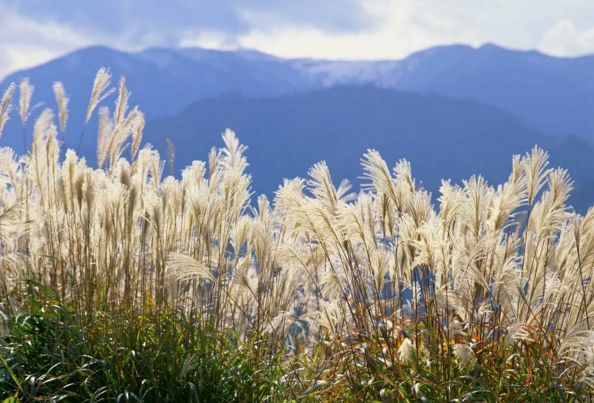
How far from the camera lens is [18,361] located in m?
2.74

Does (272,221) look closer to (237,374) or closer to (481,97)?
(237,374)

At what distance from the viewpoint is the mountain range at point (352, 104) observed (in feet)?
192

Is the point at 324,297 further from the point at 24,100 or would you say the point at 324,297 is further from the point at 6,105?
the point at 24,100

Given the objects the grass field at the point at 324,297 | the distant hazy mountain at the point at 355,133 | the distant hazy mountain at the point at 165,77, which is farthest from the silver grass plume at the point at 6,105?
the distant hazy mountain at the point at 165,77

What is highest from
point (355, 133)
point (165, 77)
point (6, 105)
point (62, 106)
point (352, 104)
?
point (165, 77)

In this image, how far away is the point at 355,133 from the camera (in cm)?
6112

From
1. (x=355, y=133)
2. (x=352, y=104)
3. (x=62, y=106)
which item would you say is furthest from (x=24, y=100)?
(x=352, y=104)

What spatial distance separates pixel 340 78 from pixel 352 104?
3865mm

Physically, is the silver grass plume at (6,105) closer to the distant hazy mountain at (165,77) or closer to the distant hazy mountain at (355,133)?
the distant hazy mountain at (355,133)

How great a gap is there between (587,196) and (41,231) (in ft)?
171

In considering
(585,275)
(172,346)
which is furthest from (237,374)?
(585,275)

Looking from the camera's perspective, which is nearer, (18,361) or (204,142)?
(18,361)

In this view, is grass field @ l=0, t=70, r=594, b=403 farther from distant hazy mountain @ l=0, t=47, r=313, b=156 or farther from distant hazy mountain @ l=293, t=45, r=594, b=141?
distant hazy mountain @ l=293, t=45, r=594, b=141

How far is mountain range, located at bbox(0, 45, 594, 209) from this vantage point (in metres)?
58.6
